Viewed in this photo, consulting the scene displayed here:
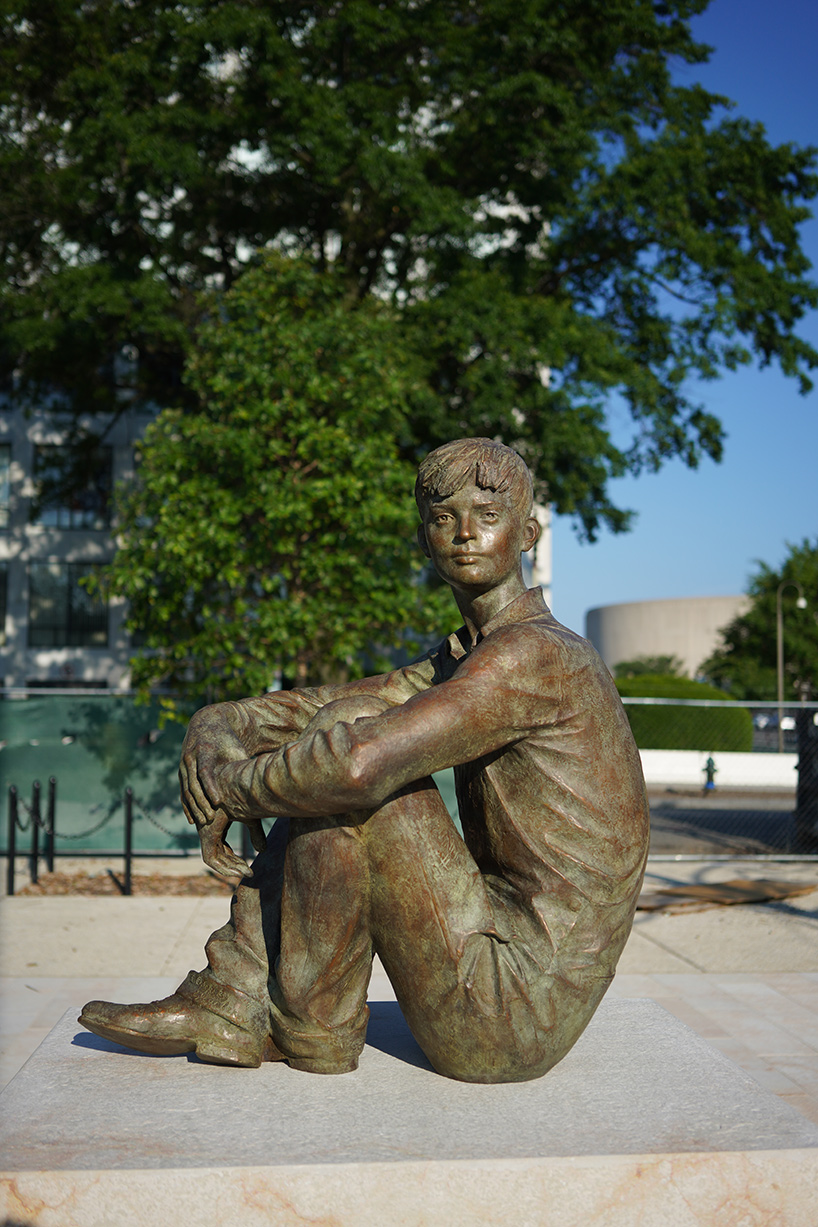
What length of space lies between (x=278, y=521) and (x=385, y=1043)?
7.82 metres

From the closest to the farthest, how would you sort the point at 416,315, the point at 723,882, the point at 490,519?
the point at 490,519 < the point at 723,882 < the point at 416,315

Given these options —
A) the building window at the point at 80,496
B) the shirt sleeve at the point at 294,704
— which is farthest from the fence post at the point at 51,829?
the building window at the point at 80,496

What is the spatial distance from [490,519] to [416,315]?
12.7 meters

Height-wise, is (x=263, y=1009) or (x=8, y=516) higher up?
(x=8, y=516)

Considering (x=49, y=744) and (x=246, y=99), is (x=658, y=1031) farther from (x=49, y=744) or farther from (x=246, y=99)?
(x=246, y=99)

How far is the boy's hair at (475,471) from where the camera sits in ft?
9.60

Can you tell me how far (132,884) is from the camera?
33.1ft

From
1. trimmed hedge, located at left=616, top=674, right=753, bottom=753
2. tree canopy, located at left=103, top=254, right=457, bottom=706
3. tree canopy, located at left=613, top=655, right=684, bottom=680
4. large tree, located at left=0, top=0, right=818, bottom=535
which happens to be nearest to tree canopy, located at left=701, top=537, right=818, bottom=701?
tree canopy, located at left=613, top=655, right=684, bottom=680

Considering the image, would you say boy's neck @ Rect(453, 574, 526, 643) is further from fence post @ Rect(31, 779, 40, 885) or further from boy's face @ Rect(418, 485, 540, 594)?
fence post @ Rect(31, 779, 40, 885)

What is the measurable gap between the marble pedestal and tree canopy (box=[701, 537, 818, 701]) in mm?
35793

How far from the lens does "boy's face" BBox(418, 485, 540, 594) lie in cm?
294

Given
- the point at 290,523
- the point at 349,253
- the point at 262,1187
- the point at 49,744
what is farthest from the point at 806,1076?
the point at 349,253

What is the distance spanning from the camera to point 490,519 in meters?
2.96

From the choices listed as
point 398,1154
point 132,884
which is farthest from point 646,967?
Result: point 132,884
